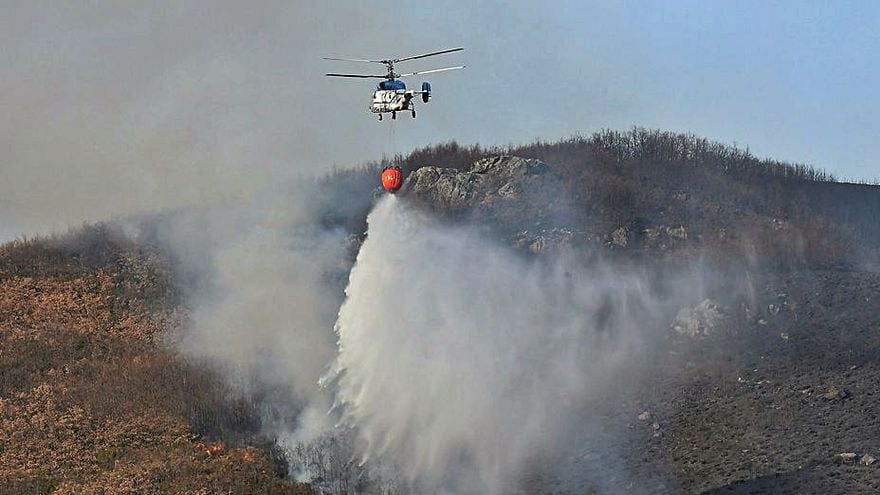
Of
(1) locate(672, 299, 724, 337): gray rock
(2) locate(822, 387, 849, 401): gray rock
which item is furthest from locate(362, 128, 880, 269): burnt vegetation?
(2) locate(822, 387, 849, 401): gray rock

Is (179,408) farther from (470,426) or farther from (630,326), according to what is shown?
(630,326)

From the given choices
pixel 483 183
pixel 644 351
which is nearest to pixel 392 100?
pixel 644 351

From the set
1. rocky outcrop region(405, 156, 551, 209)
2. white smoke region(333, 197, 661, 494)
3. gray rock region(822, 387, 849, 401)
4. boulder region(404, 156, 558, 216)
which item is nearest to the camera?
gray rock region(822, 387, 849, 401)

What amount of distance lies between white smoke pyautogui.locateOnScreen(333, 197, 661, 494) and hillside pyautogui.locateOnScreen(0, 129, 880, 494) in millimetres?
3390

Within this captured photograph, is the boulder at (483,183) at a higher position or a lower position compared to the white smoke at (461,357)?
higher

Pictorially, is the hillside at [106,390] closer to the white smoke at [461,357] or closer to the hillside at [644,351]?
the hillside at [644,351]

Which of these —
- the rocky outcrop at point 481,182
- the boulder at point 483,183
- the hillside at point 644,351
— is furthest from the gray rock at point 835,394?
the rocky outcrop at point 481,182

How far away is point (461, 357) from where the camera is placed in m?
64.6

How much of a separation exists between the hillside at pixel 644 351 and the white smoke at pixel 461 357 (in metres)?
3.39

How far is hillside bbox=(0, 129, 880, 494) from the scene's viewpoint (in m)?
54.4

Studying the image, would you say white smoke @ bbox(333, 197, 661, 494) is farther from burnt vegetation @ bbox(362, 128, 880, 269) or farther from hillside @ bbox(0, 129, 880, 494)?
burnt vegetation @ bbox(362, 128, 880, 269)

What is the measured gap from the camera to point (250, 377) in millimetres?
73750

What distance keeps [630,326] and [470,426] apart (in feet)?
64.9

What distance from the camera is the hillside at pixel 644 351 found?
54406 millimetres
